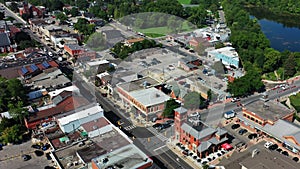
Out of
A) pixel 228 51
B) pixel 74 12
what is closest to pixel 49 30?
pixel 74 12

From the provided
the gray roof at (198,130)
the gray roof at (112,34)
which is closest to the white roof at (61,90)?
Answer: the gray roof at (198,130)

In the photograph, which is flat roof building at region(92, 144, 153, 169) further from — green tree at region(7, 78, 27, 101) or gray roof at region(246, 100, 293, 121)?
green tree at region(7, 78, 27, 101)

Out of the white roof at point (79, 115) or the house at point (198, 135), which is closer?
the house at point (198, 135)

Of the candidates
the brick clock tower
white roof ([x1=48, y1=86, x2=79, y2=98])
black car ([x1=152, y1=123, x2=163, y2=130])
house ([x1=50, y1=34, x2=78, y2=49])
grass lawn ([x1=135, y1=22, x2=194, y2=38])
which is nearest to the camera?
the brick clock tower

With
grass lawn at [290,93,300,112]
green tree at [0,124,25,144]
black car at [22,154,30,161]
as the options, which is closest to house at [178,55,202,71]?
grass lawn at [290,93,300,112]

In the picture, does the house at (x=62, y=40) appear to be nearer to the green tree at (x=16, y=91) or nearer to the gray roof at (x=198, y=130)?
the green tree at (x=16, y=91)

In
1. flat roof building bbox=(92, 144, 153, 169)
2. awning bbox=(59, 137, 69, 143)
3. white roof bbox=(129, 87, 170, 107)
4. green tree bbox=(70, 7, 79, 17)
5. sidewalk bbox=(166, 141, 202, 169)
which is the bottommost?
sidewalk bbox=(166, 141, 202, 169)

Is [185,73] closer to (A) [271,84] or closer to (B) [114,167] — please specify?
(A) [271,84]
